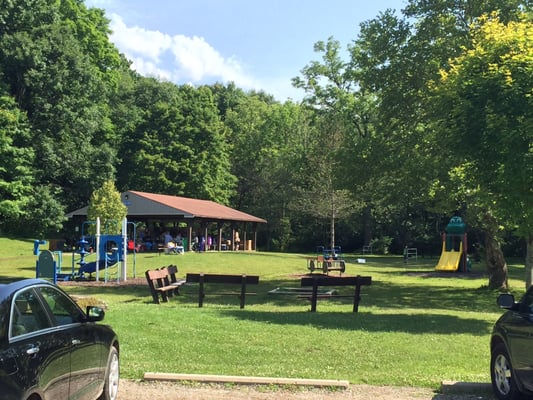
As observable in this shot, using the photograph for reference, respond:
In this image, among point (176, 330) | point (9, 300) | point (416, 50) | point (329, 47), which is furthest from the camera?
point (329, 47)

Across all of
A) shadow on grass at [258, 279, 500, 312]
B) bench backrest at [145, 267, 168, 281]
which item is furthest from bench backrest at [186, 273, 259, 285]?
shadow on grass at [258, 279, 500, 312]

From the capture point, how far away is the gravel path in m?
6.13

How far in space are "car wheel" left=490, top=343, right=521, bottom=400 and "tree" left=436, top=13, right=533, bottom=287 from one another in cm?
561

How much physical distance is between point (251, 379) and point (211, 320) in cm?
461

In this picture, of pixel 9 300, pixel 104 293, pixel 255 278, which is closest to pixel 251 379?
pixel 9 300

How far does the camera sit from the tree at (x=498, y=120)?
11.2m

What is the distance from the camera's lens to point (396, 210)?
5688cm

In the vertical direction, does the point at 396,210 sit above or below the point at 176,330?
above

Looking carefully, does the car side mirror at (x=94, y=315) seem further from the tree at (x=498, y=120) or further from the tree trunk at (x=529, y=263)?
the tree trunk at (x=529, y=263)

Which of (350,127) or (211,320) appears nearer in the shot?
(211,320)

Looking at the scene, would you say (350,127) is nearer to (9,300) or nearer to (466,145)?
(466,145)

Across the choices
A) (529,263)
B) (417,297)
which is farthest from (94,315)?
(417,297)

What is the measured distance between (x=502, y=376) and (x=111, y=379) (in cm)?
416

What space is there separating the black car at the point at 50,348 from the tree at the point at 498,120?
8.71 m
